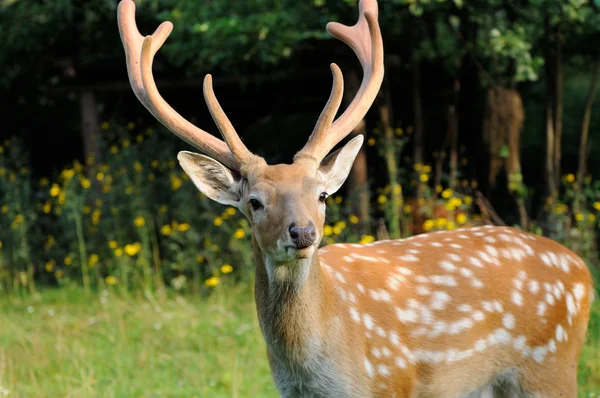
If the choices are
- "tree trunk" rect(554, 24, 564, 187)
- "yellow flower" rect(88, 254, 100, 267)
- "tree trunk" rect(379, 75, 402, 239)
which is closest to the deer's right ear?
"tree trunk" rect(379, 75, 402, 239)

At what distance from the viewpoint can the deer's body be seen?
3.51m

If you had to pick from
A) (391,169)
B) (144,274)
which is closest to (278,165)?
(391,169)

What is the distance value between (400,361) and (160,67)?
253 inches

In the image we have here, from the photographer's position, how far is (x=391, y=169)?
25.1ft

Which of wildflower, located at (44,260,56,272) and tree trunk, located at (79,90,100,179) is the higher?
tree trunk, located at (79,90,100,179)

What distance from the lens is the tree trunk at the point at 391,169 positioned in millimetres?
7406

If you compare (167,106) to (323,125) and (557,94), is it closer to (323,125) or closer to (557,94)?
(323,125)

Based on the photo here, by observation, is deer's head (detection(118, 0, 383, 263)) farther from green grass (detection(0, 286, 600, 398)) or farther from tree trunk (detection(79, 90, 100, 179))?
tree trunk (detection(79, 90, 100, 179))

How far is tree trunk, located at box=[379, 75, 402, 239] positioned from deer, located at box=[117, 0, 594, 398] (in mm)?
3186

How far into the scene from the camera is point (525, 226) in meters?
7.82

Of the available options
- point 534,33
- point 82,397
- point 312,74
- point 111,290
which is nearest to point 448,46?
point 534,33

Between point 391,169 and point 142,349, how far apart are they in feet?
9.11

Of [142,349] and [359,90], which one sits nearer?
[359,90]

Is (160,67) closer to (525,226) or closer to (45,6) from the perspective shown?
(45,6)
